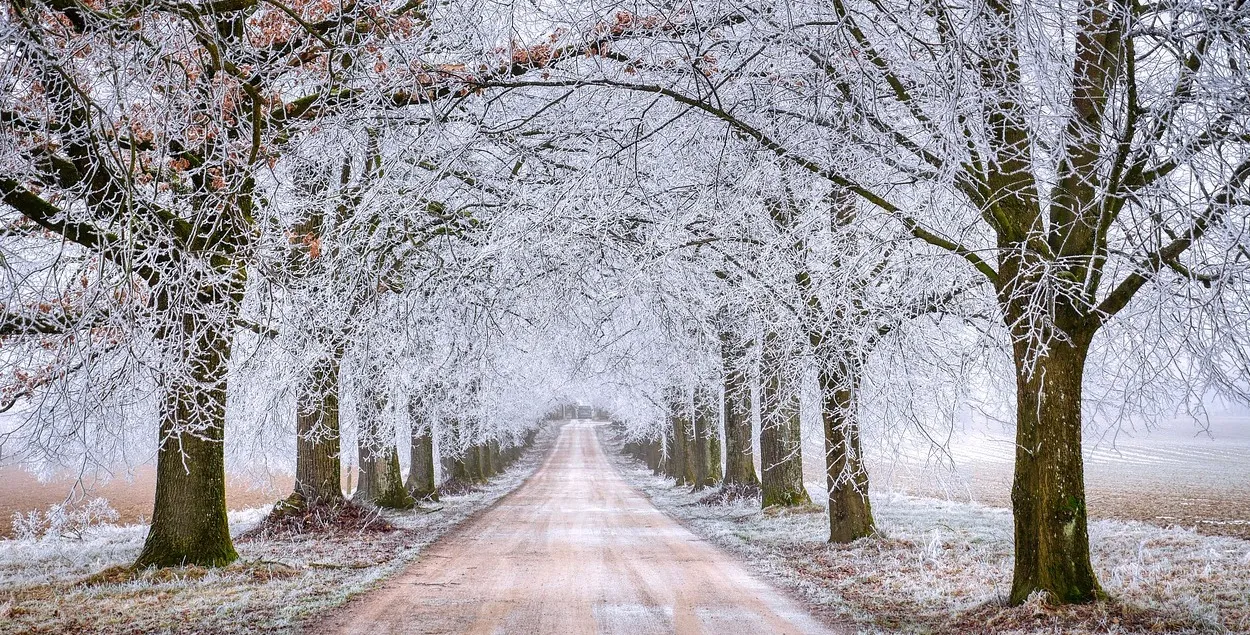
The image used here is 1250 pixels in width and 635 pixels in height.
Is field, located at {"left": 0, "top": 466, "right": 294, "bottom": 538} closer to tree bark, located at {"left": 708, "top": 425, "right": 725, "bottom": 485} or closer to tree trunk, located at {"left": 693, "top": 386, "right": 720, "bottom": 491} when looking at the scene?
tree trunk, located at {"left": 693, "top": 386, "right": 720, "bottom": 491}

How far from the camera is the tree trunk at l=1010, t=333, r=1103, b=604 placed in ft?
22.1

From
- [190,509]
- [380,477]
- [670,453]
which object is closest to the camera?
[190,509]

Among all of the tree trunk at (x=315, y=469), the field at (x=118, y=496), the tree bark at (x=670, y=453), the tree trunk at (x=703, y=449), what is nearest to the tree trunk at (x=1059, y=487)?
the tree trunk at (x=315, y=469)

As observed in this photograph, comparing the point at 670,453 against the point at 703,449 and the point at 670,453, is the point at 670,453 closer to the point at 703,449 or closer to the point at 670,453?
the point at 670,453

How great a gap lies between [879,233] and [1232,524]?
1361 centimetres

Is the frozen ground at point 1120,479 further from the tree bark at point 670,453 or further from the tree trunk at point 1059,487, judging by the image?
the tree bark at point 670,453

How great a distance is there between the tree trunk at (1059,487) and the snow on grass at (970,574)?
243mm

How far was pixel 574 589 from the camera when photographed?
9188mm

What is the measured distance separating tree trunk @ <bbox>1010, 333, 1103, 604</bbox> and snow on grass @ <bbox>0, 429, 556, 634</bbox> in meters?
6.63

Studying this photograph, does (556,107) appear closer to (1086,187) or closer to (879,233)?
(879,233)

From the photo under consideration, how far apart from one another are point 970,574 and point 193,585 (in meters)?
8.62

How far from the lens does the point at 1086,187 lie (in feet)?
22.6

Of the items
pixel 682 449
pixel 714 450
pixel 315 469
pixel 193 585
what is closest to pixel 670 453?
pixel 682 449

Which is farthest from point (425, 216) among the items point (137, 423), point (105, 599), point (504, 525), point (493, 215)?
point (504, 525)
